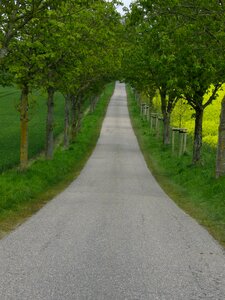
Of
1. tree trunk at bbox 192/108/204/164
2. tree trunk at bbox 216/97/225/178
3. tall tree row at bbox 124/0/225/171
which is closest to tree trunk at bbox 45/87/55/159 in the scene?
tree trunk at bbox 192/108/204/164

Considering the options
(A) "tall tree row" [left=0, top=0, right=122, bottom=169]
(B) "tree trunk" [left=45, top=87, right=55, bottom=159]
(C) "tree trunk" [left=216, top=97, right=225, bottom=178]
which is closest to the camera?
(A) "tall tree row" [left=0, top=0, right=122, bottom=169]

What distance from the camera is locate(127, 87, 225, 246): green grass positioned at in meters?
14.0

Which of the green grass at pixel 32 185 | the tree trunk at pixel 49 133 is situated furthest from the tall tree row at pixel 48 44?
the green grass at pixel 32 185

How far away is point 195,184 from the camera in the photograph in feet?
65.8

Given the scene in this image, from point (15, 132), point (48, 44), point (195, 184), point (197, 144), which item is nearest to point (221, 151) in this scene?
point (195, 184)

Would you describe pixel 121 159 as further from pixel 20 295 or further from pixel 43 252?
pixel 20 295

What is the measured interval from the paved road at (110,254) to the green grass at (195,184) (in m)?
0.61

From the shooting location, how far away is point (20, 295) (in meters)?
6.68

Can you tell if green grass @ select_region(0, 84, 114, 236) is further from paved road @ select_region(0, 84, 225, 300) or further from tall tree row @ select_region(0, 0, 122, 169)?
tall tree row @ select_region(0, 0, 122, 169)

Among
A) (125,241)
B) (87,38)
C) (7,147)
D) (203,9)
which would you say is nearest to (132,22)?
(203,9)

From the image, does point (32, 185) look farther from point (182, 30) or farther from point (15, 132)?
point (15, 132)

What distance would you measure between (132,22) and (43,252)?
10.7m

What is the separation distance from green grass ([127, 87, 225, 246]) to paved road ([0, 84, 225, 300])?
2.01 feet

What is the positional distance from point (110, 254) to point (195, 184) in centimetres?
1157
